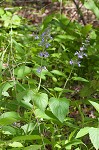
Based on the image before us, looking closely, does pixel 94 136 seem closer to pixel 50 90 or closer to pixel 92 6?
pixel 50 90

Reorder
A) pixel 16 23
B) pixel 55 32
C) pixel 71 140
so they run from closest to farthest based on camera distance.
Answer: pixel 71 140, pixel 55 32, pixel 16 23

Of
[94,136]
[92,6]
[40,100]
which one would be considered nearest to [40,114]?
[40,100]

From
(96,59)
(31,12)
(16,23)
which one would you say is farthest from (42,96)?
(31,12)

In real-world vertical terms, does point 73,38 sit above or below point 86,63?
above

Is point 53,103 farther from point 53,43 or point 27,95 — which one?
point 53,43

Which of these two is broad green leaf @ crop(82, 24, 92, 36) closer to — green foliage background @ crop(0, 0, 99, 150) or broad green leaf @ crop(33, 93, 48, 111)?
green foliage background @ crop(0, 0, 99, 150)

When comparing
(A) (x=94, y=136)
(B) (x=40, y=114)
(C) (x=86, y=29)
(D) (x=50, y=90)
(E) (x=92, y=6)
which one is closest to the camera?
(A) (x=94, y=136)

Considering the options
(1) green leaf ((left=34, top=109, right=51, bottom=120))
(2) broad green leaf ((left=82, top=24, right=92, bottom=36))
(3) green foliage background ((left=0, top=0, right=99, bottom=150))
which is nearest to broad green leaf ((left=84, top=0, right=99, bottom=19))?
(3) green foliage background ((left=0, top=0, right=99, bottom=150))

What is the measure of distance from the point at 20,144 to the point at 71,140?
35 cm

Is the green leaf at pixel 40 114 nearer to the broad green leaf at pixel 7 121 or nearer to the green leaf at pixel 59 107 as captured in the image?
the green leaf at pixel 59 107

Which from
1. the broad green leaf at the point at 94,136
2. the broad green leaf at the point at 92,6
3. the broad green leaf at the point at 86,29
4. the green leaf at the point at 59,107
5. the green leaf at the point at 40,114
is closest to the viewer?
the broad green leaf at the point at 94,136

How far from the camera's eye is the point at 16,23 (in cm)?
543

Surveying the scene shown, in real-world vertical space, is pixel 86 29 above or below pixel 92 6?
below

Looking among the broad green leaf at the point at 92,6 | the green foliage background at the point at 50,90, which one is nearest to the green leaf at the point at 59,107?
the green foliage background at the point at 50,90
